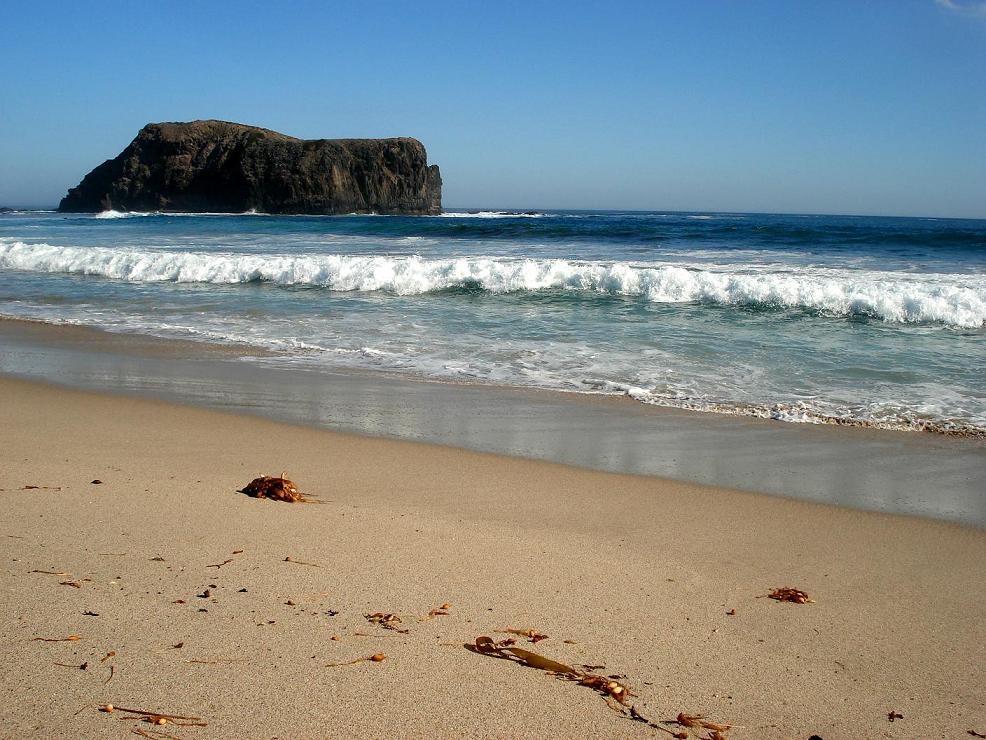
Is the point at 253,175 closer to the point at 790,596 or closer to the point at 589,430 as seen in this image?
the point at 589,430

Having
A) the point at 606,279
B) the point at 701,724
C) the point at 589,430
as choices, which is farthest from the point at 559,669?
the point at 606,279

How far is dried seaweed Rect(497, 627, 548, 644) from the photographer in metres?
2.38

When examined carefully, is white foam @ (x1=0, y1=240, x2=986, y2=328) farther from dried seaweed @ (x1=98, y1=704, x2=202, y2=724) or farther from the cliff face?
the cliff face

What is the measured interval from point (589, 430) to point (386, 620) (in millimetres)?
3348

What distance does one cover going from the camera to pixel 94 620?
2.32 m

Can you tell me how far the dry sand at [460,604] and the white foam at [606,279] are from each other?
940 cm

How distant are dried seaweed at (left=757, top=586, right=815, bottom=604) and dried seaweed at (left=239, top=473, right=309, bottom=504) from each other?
2147 millimetres

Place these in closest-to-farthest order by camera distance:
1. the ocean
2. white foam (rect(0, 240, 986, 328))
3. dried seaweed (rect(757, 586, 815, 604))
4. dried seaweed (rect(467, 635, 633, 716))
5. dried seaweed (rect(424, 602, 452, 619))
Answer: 1. dried seaweed (rect(467, 635, 633, 716))
2. dried seaweed (rect(424, 602, 452, 619))
3. dried seaweed (rect(757, 586, 815, 604))
4. the ocean
5. white foam (rect(0, 240, 986, 328))

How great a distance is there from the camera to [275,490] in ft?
12.2

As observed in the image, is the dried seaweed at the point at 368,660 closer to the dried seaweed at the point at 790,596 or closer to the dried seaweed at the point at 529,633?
the dried seaweed at the point at 529,633

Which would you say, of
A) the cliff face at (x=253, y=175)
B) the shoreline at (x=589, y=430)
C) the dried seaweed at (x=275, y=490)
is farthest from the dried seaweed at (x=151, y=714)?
the cliff face at (x=253, y=175)

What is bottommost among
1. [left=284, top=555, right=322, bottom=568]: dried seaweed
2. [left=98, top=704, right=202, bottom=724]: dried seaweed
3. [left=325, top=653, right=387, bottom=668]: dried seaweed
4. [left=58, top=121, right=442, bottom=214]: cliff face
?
[left=325, top=653, right=387, bottom=668]: dried seaweed

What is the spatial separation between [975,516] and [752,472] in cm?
117

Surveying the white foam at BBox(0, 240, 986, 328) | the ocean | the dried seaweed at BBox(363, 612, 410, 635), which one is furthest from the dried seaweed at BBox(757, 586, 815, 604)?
the white foam at BBox(0, 240, 986, 328)
